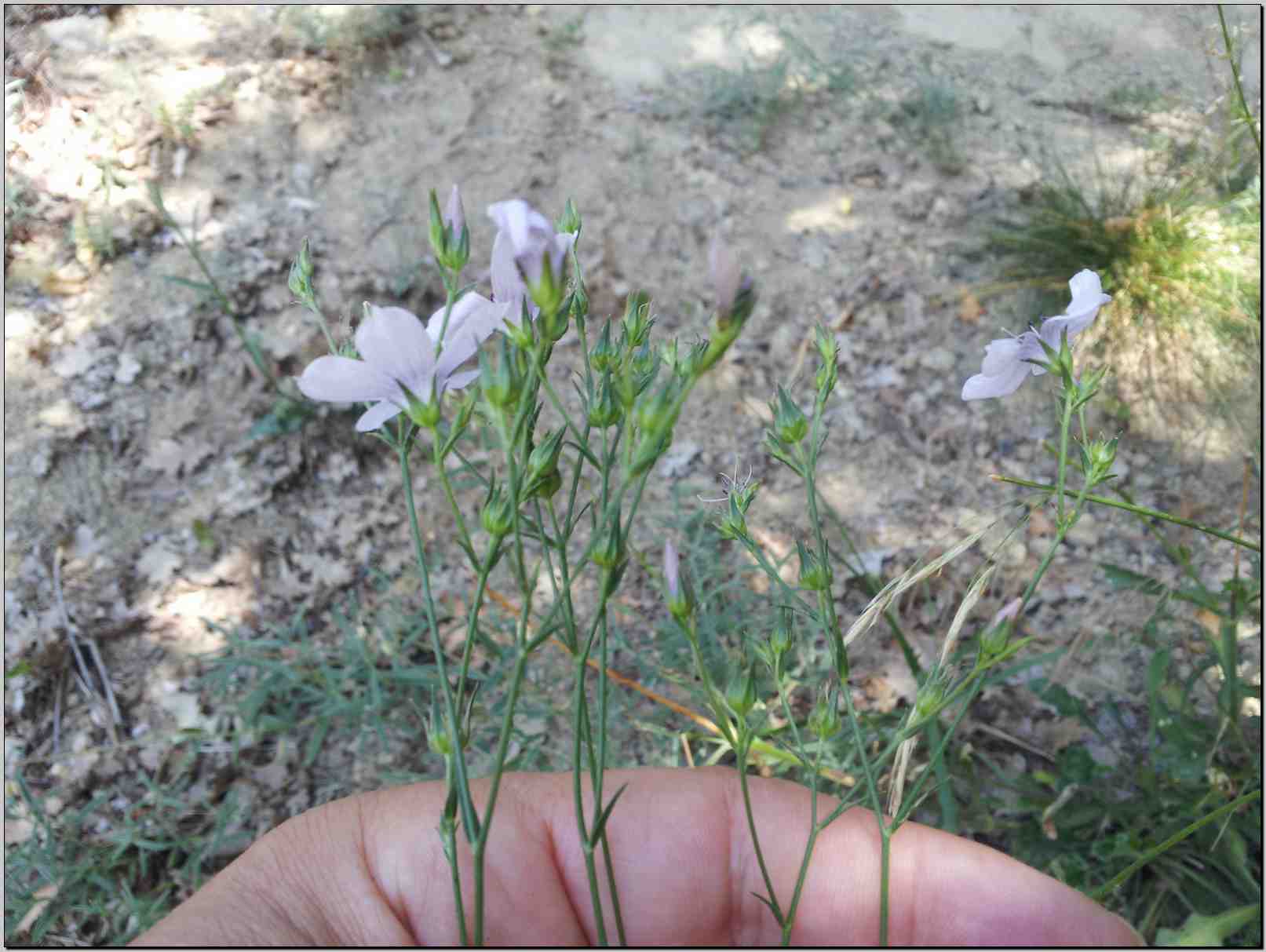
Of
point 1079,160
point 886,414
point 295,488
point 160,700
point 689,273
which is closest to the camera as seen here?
point 160,700

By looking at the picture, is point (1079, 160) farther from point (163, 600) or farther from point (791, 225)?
point (163, 600)

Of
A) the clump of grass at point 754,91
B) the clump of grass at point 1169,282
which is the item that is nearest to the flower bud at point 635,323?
the clump of grass at point 1169,282

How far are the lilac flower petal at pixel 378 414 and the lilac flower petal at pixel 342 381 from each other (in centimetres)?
4

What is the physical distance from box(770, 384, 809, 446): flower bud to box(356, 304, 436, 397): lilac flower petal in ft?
1.10

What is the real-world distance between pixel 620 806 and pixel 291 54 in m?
3.10

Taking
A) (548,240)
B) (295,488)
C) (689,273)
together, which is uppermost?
(548,240)

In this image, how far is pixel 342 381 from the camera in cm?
81

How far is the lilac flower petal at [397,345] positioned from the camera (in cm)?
79

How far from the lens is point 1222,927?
1.45 metres

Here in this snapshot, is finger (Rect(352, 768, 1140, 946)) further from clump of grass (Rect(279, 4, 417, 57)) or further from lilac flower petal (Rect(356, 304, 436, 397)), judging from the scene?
clump of grass (Rect(279, 4, 417, 57))

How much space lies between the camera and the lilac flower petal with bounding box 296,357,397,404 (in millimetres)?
796

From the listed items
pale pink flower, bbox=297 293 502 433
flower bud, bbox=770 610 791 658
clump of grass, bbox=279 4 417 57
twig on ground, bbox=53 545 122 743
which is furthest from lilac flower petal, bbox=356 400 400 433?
clump of grass, bbox=279 4 417 57

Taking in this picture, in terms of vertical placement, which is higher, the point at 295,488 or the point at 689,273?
the point at 689,273

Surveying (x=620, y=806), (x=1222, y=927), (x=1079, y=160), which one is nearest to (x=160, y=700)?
Result: (x=620, y=806)
